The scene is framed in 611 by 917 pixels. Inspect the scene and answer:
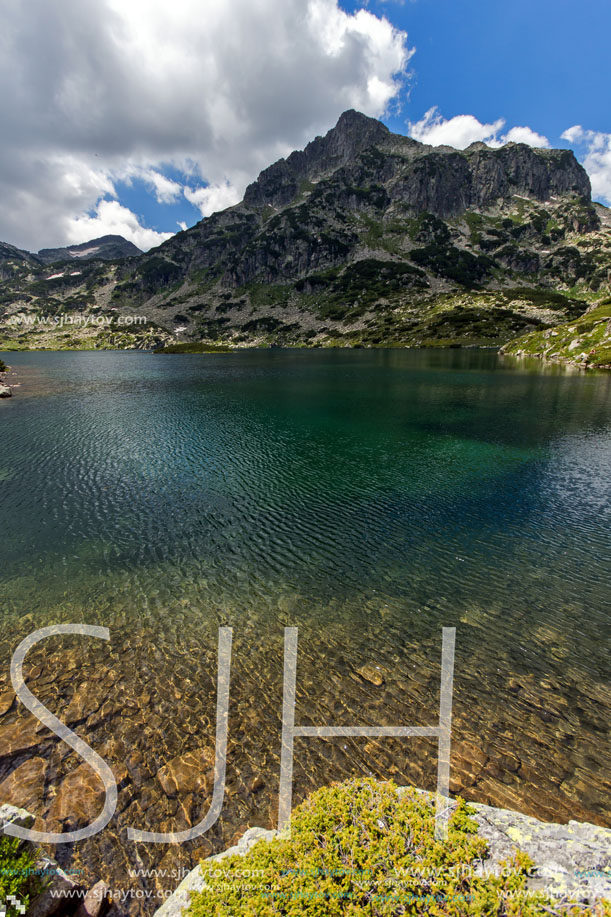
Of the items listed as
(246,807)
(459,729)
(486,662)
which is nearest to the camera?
(246,807)

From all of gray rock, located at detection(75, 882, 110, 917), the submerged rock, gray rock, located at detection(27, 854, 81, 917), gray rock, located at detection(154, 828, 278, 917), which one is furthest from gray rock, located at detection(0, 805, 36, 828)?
the submerged rock

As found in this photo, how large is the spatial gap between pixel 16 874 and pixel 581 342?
6344 inches

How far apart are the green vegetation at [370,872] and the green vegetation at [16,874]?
3.64 meters

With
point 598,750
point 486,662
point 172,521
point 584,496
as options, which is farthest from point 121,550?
point 584,496

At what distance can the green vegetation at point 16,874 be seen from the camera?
732 centimetres

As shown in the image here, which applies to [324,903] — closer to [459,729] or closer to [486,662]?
[459,729]

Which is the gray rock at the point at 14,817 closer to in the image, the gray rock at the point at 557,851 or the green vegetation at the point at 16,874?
the green vegetation at the point at 16,874

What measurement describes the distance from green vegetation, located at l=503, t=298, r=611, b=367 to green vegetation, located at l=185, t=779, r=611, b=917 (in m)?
141

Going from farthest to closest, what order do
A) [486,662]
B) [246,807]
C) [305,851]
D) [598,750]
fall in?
[486,662] → [598,750] → [246,807] → [305,851]

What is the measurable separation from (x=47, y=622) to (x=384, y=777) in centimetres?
1749

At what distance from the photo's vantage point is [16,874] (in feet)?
25.1

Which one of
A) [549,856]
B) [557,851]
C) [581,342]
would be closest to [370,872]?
[549,856]

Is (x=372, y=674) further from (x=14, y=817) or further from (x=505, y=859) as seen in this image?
(x=14, y=817)

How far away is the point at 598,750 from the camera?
507 inches
